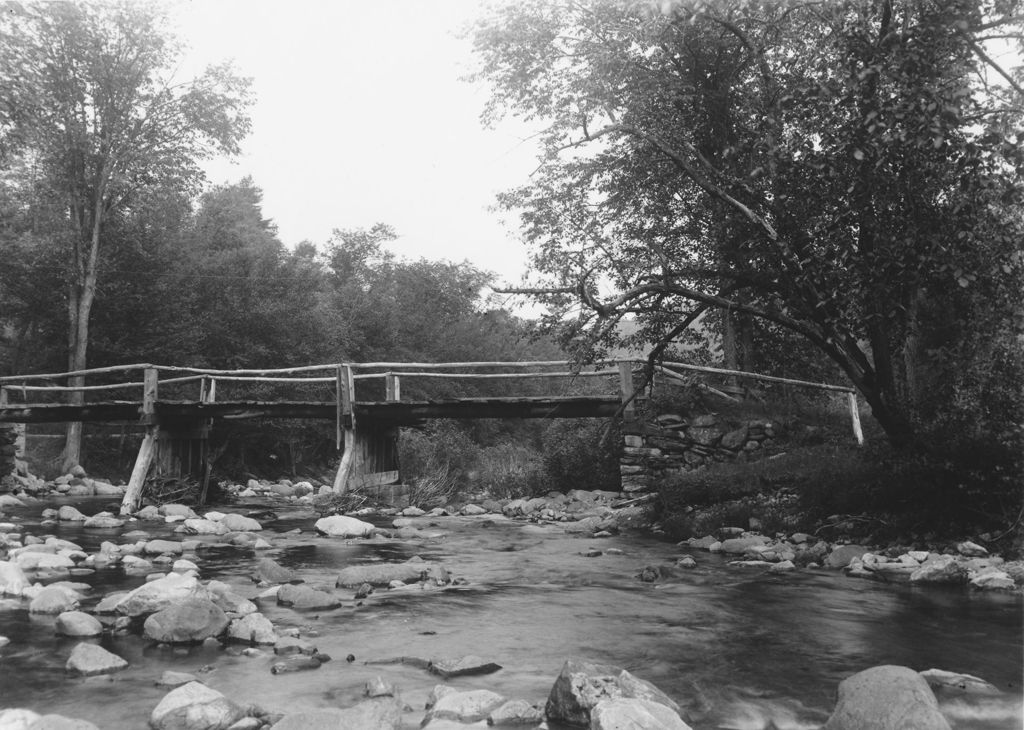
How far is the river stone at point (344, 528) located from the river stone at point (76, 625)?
6.01 m

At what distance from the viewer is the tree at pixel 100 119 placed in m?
21.2

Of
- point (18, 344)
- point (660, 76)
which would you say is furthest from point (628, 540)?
point (18, 344)

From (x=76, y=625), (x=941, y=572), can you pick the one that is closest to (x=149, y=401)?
(x=76, y=625)

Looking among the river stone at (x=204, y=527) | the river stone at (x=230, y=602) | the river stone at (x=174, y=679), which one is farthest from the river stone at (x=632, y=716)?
the river stone at (x=204, y=527)

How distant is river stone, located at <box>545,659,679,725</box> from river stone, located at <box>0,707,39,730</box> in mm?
2343

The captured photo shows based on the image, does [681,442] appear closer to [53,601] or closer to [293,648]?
[293,648]

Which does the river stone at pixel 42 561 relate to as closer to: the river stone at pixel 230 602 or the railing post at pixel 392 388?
the river stone at pixel 230 602

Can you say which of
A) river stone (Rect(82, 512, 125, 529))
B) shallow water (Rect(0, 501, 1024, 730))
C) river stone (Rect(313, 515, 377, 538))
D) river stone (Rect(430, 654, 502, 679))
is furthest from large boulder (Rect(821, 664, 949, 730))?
river stone (Rect(82, 512, 125, 529))

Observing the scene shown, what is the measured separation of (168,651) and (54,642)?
80 cm

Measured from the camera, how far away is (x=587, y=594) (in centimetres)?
725

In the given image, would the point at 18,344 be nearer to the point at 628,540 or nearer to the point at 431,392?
the point at 431,392

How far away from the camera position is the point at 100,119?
2278 cm

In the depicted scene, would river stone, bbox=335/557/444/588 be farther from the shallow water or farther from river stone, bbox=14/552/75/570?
river stone, bbox=14/552/75/570

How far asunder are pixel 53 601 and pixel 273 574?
1.98 meters
